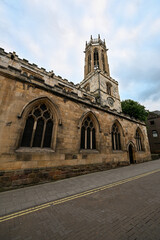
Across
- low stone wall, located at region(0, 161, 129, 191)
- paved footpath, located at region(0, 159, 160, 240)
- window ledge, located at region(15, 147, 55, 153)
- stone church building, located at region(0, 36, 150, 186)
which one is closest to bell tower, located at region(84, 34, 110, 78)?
stone church building, located at region(0, 36, 150, 186)

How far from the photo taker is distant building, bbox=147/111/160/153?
25141 millimetres

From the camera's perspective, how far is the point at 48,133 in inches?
262

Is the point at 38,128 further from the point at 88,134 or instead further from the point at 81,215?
the point at 81,215

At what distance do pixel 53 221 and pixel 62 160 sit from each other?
3.93 meters

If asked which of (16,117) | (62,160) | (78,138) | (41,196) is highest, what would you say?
(16,117)

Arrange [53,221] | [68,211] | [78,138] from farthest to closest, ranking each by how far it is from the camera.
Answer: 1. [78,138]
2. [68,211]
3. [53,221]

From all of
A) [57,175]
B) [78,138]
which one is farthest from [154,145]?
[57,175]

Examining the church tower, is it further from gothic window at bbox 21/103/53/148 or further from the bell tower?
gothic window at bbox 21/103/53/148

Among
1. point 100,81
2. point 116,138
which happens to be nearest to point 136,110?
point 100,81

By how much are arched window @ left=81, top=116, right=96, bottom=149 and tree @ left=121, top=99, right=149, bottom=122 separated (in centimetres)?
1681

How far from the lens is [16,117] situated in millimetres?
5508

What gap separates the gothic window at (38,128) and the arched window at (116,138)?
7.08 m

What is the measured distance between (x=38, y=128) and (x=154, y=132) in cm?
3136

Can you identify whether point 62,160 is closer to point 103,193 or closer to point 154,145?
point 103,193
